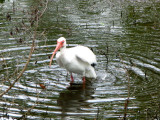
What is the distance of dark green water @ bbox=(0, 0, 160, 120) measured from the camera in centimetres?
739

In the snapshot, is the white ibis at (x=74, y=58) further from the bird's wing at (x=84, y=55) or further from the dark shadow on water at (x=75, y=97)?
the dark shadow on water at (x=75, y=97)

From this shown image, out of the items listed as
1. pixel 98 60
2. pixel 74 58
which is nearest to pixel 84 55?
pixel 74 58

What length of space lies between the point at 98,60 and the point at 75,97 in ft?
7.49

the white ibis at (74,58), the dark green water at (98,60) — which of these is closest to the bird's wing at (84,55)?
the white ibis at (74,58)

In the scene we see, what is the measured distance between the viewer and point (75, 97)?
8.30 metres

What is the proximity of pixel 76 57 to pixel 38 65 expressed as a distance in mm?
1478

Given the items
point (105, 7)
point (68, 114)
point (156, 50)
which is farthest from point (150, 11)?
point (68, 114)

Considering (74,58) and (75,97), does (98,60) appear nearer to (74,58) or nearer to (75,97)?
(74,58)

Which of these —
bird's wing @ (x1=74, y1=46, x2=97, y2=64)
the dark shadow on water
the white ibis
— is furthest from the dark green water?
bird's wing @ (x1=74, y1=46, x2=97, y2=64)

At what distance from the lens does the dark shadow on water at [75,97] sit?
756 centimetres

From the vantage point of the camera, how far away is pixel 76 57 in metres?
8.82

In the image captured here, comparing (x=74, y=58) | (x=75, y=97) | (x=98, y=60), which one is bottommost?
(x=75, y=97)

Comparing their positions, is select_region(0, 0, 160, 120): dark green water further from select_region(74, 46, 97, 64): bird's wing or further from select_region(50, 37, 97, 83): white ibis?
select_region(74, 46, 97, 64): bird's wing

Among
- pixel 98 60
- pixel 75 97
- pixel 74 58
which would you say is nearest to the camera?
pixel 75 97
